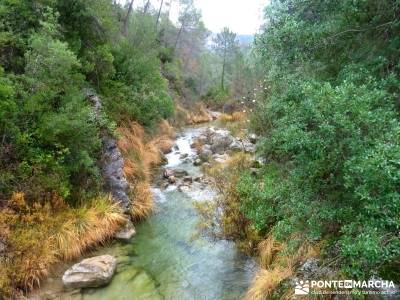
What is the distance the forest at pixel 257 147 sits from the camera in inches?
134

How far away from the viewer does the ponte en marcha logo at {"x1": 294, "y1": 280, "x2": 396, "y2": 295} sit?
382 cm

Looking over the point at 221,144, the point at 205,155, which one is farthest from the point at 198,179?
the point at 221,144

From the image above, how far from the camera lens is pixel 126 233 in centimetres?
836

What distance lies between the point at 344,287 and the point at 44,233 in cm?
545

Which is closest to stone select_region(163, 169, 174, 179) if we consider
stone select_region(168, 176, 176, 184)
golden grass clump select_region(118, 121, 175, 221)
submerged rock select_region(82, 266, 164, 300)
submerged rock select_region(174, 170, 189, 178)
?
submerged rock select_region(174, 170, 189, 178)

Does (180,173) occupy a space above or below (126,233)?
above

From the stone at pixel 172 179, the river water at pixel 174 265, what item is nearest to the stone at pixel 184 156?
the stone at pixel 172 179

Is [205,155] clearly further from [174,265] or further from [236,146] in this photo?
[174,265]

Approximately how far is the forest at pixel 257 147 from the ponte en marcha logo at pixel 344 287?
0.35ft

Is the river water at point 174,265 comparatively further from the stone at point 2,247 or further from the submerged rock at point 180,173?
the submerged rock at point 180,173

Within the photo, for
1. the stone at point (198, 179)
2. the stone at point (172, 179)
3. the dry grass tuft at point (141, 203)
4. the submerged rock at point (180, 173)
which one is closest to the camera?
the dry grass tuft at point (141, 203)

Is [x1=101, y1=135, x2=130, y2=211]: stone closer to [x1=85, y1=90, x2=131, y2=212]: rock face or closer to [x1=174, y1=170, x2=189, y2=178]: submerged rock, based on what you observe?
[x1=85, y1=90, x2=131, y2=212]: rock face

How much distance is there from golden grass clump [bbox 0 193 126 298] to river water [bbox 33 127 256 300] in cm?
40

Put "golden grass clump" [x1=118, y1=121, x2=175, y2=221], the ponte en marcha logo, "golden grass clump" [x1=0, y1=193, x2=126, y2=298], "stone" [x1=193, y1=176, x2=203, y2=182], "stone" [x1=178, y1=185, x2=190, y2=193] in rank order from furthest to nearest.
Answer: "stone" [x1=193, y1=176, x2=203, y2=182]
"stone" [x1=178, y1=185, x2=190, y2=193]
"golden grass clump" [x1=118, y1=121, x2=175, y2=221]
"golden grass clump" [x1=0, y1=193, x2=126, y2=298]
the ponte en marcha logo
